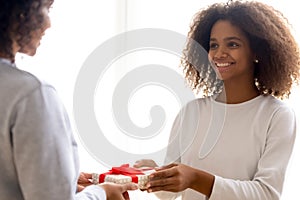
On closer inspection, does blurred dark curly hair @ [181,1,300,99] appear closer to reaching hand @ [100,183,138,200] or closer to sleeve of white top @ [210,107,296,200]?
sleeve of white top @ [210,107,296,200]

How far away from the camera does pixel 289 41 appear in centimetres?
114

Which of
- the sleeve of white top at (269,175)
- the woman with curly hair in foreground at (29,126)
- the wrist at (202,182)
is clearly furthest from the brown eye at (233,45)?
the woman with curly hair in foreground at (29,126)

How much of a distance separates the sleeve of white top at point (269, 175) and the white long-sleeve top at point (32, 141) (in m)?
0.50

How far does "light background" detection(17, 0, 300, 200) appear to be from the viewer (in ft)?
5.06

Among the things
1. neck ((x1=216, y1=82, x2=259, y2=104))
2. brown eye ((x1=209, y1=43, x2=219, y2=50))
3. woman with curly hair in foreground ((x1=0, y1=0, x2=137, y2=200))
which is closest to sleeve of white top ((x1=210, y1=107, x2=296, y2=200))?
neck ((x1=216, y1=82, x2=259, y2=104))

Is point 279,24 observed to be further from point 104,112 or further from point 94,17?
point 94,17

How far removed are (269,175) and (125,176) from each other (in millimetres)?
347

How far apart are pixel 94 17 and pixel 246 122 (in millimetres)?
893

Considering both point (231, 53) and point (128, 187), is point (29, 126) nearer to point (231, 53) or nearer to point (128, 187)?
point (128, 187)

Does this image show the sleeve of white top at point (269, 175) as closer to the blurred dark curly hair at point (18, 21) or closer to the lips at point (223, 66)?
the lips at point (223, 66)

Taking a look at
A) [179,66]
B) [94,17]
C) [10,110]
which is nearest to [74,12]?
[94,17]

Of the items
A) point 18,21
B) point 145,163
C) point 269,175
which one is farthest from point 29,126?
point 269,175

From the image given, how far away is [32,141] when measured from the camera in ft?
1.81

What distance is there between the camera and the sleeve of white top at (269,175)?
3.21ft
